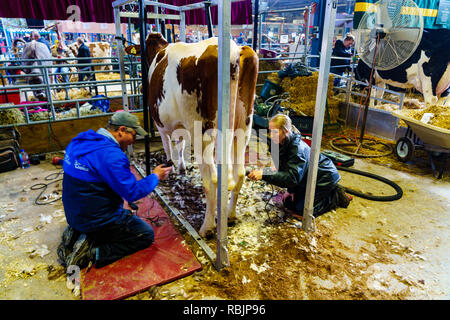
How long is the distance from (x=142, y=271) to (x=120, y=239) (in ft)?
1.26

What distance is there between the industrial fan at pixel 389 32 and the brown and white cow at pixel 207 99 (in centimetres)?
330

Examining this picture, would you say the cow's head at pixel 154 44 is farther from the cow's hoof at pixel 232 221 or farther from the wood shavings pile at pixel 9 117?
the wood shavings pile at pixel 9 117

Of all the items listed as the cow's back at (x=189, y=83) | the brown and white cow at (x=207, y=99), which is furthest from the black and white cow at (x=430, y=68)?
the cow's back at (x=189, y=83)

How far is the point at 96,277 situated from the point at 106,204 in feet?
2.09

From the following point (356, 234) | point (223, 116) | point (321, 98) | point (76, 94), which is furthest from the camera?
point (76, 94)

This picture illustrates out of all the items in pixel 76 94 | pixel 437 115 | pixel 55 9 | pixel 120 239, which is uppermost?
pixel 55 9

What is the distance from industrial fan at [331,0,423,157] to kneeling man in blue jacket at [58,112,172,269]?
4500 millimetres

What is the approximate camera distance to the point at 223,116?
7.64ft

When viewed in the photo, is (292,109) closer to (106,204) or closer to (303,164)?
(303,164)

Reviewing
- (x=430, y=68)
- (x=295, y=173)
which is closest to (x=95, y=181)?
(x=295, y=173)

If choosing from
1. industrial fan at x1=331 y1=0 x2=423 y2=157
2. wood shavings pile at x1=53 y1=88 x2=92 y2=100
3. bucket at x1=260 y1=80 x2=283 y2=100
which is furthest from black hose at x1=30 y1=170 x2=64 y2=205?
industrial fan at x1=331 y1=0 x2=423 y2=157

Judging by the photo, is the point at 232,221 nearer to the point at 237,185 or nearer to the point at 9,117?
the point at 237,185

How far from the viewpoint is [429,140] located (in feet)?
15.7
